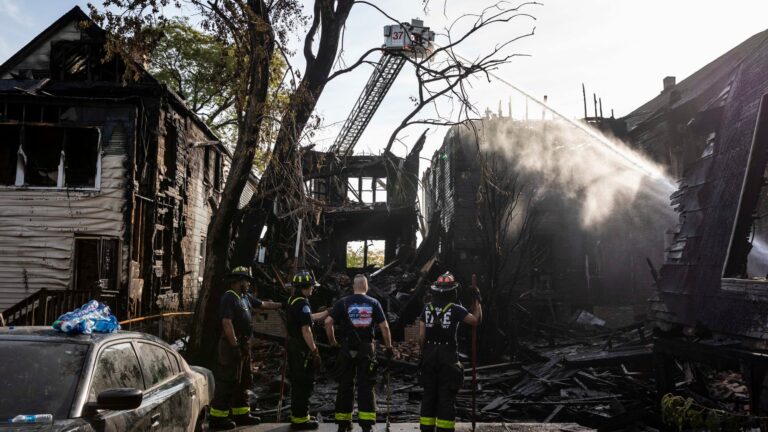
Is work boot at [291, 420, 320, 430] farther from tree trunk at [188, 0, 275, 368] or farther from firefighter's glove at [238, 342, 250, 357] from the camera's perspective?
tree trunk at [188, 0, 275, 368]

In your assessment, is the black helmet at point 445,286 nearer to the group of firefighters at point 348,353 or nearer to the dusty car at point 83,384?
the group of firefighters at point 348,353

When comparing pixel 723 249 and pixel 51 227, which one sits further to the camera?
pixel 51 227

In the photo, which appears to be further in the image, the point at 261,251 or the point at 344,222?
the point at 344,222

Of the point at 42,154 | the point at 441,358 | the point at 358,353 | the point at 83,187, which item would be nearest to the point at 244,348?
the point at 358,353

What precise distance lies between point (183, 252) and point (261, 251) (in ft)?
25.5

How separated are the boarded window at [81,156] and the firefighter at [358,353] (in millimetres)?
10216

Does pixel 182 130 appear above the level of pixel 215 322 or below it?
above

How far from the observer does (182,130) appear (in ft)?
57.4

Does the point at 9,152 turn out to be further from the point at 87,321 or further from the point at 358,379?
the point at 87,321

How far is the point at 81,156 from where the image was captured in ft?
47.6

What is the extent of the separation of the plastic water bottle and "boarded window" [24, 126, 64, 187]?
41.6ft

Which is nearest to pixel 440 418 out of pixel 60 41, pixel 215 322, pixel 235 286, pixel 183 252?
pixel 235 286

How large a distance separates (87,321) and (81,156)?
11797mm

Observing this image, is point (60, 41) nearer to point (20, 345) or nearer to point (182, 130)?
point (182, 130)
